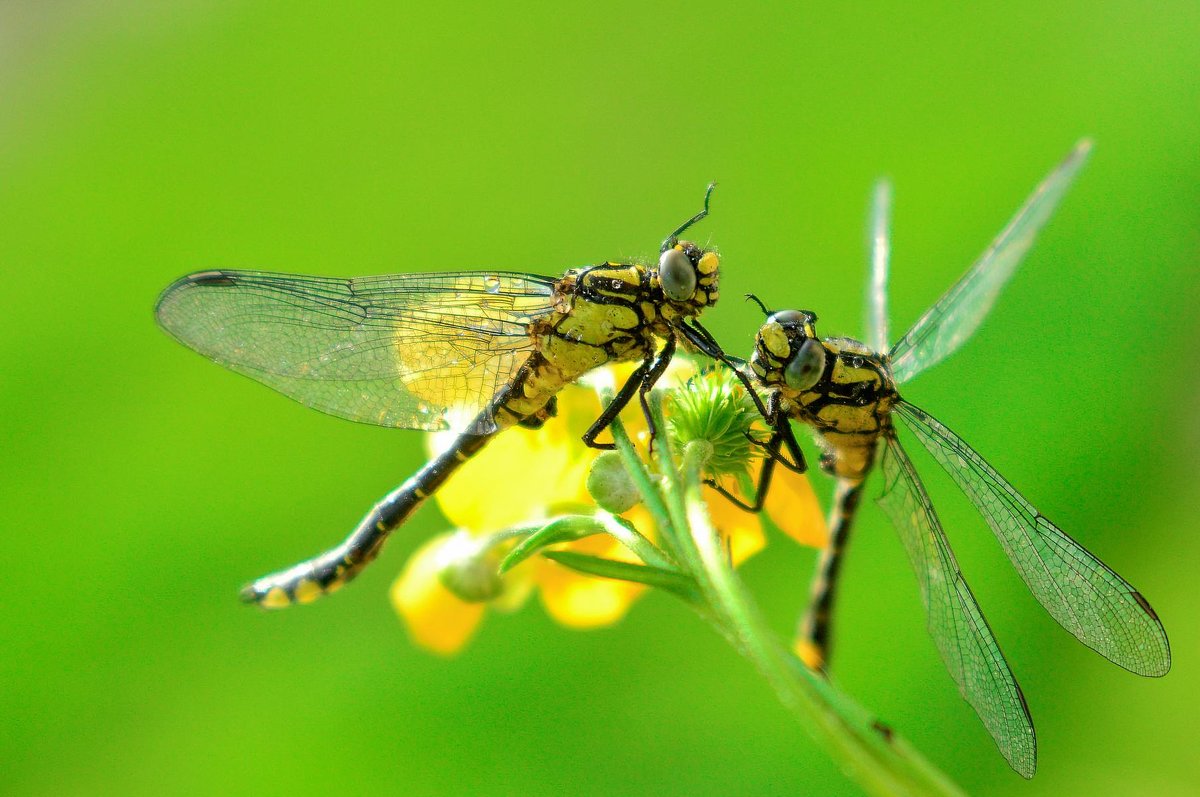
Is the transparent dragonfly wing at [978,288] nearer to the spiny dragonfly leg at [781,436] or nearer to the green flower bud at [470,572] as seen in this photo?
the spiny dragonfly leg at [781,436]

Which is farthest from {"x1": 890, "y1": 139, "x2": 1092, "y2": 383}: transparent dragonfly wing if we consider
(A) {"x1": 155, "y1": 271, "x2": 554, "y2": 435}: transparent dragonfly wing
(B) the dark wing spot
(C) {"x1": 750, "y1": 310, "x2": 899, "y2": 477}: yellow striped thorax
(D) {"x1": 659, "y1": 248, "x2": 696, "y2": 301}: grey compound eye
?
(B) the dark wing spot

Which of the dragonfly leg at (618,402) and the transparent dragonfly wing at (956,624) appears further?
the dragonfly leg at (618,402)

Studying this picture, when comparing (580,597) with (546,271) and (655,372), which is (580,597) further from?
(546,271)

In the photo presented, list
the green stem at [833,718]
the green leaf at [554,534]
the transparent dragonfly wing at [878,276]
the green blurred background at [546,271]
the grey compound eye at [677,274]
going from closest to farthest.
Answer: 1. the green stem at [833,718]
2. the green leaf at [554,534]
3. the grey compound eye at [677,274]
4. the transparent dragonfly wing at [878,276]
5. the green blurred background at [546,271]

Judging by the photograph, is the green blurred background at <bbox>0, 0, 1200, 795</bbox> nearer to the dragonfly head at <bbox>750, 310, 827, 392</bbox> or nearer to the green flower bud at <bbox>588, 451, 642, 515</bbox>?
the dragonfly head at <bbox>750, 310, 827, 392</bbox>

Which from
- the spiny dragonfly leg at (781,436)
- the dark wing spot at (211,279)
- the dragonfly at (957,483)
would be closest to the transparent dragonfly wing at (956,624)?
the dragonfly at (957,483)

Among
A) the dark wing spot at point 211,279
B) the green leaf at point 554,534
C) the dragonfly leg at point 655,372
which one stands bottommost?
the green leaf at point 554,534
